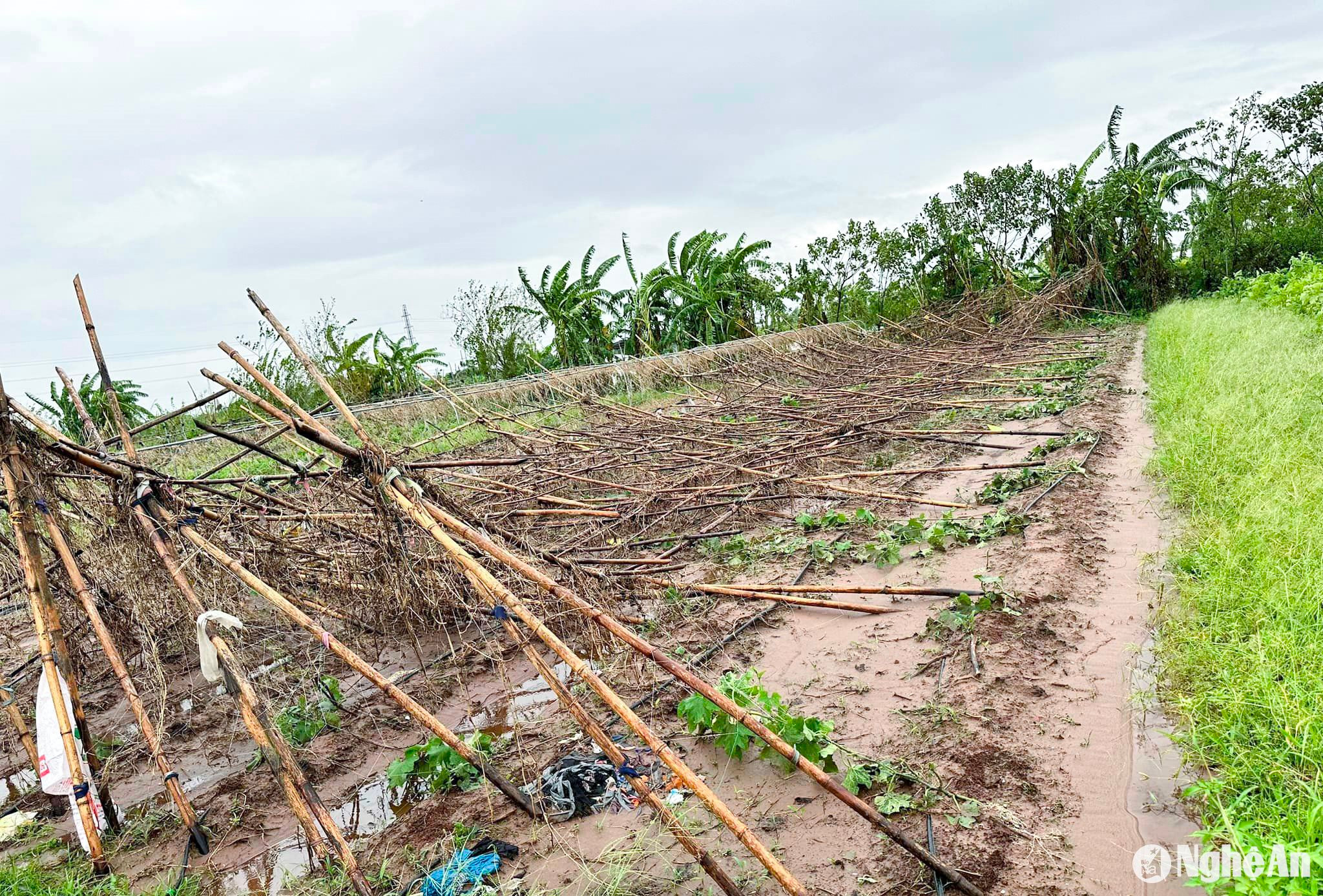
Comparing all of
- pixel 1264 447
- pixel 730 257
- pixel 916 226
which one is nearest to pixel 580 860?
pixel 1264 447

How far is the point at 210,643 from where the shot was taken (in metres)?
2.86

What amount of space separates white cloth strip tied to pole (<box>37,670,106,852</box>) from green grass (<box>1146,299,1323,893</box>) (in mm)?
3556

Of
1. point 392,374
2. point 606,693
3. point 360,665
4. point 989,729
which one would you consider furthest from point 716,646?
point 392,374

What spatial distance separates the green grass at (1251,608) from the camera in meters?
2.24

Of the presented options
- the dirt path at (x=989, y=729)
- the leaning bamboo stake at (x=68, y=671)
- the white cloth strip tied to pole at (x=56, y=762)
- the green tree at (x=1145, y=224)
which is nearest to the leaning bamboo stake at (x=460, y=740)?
the dirt path at (x=989, y=729)

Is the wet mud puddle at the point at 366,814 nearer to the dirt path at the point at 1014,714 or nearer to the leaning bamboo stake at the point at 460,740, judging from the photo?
the leaning bamboo stake at the point at 460,740

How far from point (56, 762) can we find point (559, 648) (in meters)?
1.95

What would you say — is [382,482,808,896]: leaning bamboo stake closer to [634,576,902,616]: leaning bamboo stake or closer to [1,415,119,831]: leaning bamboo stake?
[634,576,902,616]: leaning bamboo stake

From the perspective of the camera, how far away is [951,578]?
4406mm

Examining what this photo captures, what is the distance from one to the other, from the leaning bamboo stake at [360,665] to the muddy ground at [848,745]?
137mm

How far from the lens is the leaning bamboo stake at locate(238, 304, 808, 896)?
6.81ft

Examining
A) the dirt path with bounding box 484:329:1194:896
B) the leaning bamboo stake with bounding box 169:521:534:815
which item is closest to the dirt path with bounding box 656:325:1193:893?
the dirt path with bounding box 484:329:1194:896

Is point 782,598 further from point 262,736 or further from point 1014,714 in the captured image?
point 262,736

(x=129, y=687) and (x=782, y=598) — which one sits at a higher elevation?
(x=129, y=687)
